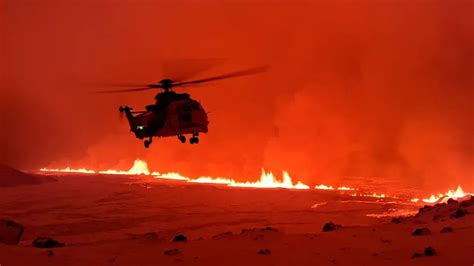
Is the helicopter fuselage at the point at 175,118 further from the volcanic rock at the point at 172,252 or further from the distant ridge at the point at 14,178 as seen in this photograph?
the distant ridge at the point at 14,178

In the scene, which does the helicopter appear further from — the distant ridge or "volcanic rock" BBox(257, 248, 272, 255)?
the distant ridge

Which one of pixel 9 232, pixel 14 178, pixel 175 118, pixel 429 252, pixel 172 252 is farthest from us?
pixel 14 178

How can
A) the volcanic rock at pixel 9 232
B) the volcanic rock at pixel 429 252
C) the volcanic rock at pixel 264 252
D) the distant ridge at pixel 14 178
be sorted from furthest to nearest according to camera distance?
the distant ridge at pixel 14 178 → the volcanic rock at pixel 9 232 → the volcanic rock at pixel 264 252 → the volcanic rock at pixel 429 252

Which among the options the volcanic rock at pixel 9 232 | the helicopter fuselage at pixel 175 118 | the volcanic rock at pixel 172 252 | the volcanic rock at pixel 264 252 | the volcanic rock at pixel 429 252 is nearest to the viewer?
the volcanic rock at pixel 429 252

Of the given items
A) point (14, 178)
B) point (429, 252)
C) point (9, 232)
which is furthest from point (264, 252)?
point (14, 178)


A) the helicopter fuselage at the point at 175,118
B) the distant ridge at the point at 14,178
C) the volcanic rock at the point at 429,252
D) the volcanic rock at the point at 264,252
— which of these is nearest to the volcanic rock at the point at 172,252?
the volcanic rock at the point at 264,252

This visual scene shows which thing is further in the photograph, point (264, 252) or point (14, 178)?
point (14, 178)

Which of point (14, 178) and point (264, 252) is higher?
point (14, 178)

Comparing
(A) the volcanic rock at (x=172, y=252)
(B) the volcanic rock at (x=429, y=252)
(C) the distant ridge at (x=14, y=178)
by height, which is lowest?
(B) the volcanic rock at (x=429, y=252)

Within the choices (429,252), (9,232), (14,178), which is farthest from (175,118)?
(14,178)

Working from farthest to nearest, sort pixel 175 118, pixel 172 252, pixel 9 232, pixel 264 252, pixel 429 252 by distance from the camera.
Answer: pixel 175 118, pixel 9 232, pixel 172 252, pixel 264 252, pixel 429 252

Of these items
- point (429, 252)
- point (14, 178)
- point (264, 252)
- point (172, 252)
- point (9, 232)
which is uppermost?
point (14, 178)

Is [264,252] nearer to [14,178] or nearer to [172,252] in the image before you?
[172,252]

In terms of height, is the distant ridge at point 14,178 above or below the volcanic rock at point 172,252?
above
